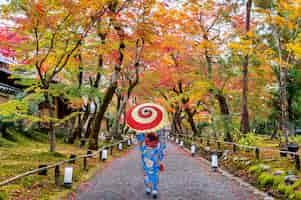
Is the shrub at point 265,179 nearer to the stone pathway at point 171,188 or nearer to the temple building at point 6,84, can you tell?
the stone pathway at point 171,188

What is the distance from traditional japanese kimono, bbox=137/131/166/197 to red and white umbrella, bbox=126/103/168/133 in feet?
0.91

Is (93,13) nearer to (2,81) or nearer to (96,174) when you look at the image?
(96,174)

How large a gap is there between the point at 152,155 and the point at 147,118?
1034 mm

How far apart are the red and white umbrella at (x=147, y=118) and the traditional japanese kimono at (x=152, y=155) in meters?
0.28

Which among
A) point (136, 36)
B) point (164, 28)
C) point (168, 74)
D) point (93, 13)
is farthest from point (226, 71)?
point (93, 13)

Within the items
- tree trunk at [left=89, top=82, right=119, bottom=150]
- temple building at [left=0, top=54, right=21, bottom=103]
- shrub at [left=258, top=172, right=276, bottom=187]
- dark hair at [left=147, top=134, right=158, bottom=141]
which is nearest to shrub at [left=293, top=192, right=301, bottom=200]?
shrub at [left=258, top=172, right=276, bottom=187]

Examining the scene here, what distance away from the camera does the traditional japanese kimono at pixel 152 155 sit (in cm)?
962

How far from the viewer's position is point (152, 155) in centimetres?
971

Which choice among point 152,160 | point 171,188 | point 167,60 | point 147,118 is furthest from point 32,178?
point 167,60

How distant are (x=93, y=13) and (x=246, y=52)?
7257 millimetres

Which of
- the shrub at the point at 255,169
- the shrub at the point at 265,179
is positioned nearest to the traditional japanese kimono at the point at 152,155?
the shrub at the point at 265,179

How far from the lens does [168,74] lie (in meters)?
33.3

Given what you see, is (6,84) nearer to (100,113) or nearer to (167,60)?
(100,113)

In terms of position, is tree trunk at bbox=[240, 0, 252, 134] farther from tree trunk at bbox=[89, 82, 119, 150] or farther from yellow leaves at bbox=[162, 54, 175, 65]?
yellow leaves at bbox=[162, 54, 175, 65]
